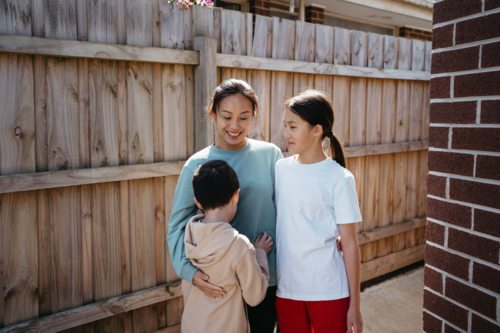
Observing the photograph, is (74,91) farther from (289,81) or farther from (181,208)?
(289,81)

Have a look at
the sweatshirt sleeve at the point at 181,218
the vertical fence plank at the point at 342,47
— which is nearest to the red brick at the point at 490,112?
the sweatshirt sleeve at the point at 181,218

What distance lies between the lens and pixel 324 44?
3.60 m

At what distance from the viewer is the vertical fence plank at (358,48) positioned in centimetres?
380

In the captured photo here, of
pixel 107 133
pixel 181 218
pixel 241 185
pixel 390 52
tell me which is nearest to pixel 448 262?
pixel 241 185

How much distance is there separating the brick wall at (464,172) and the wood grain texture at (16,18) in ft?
7.20

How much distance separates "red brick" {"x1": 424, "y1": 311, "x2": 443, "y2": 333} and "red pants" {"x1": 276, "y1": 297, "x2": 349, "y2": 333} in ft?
1.67

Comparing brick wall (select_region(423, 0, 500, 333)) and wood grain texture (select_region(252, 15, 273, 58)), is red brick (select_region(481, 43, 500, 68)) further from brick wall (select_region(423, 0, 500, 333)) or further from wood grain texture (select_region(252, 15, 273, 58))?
wood grain texture (select_region(252, 15, 273, 58))

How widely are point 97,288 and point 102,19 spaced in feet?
5.77

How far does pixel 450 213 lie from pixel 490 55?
2.32 ft

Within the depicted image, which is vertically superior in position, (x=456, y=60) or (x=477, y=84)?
(x=456, y=60)

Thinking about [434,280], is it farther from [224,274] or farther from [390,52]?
[390,52]

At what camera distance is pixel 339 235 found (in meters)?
1.76

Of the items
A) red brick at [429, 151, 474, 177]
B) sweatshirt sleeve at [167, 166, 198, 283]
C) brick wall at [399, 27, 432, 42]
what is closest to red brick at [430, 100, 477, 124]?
red brick at [429, 151, 474, 177]

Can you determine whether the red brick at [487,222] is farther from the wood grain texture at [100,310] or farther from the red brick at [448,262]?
the wood grain texture at [100,310]
